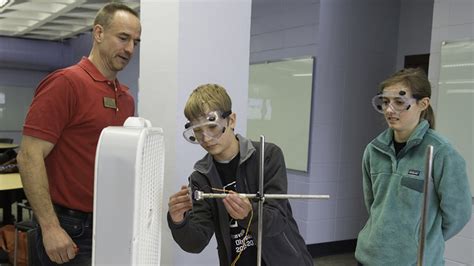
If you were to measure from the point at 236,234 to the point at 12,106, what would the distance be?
30.3ft

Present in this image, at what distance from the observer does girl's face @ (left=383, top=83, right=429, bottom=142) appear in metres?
1.41

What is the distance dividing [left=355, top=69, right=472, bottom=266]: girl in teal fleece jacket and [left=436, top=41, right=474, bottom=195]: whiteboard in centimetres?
148

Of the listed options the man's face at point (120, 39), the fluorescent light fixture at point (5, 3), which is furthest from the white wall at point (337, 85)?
the fluorescent light fixture at point (5, 3)

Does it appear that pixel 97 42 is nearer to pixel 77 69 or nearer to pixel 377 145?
pixel 77 69

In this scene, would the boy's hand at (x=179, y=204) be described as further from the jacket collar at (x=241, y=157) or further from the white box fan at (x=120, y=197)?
the white box fan at (x=120, y=197)

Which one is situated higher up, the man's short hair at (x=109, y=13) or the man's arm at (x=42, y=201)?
→ the man's short hair at (x=109, y=13)

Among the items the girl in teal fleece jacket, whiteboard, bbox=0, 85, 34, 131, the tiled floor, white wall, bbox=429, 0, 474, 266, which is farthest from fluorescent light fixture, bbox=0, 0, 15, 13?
the girl in teal fleece jacket

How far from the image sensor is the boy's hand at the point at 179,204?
39.4 inches

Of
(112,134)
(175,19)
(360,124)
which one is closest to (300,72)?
(360,124)

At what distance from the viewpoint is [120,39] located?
4.74ft

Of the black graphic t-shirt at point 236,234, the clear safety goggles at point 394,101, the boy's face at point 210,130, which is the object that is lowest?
the black graphic t-shirt at point 236,234

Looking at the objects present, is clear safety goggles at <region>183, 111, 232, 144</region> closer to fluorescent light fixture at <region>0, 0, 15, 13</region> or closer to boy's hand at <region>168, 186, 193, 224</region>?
boy's hand at <region>168, 186, 193, 224</region>

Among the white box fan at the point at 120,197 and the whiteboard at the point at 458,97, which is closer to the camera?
the white box fan at the point at 120,197

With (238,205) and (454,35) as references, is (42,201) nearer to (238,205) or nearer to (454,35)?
(238,205)
